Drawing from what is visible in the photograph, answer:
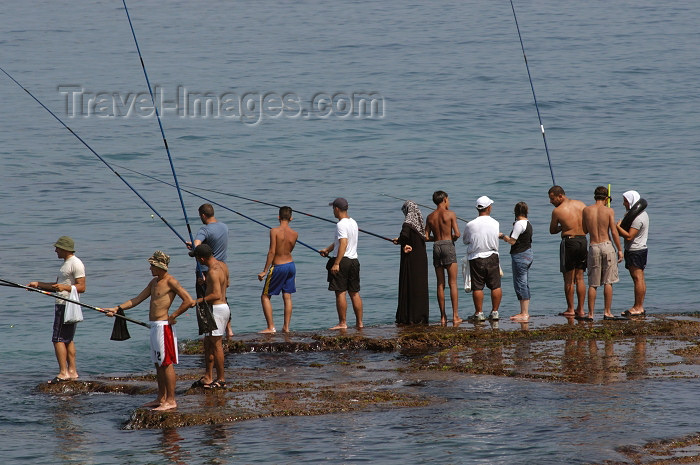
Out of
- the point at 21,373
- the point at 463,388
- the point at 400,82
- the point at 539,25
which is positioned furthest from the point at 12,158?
the point at 539,25

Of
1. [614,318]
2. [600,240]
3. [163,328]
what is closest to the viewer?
[163,328]

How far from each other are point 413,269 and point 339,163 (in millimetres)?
15139

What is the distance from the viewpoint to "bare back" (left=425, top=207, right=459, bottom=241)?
36.3 ft

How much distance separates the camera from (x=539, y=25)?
4684 centimetres

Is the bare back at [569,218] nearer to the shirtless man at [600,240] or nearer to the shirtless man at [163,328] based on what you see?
the shirtless man at [600,240]

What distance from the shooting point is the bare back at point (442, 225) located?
1108cm

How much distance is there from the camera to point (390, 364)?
965 cm

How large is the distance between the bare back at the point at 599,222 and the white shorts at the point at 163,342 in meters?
5.14

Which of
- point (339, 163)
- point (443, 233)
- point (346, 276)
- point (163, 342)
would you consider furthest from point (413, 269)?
point (339, 163)

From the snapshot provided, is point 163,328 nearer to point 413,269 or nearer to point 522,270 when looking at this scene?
point 413,269

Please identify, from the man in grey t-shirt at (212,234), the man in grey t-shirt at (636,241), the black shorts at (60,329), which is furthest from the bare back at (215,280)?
the man in grey t-shirt at (636,241)

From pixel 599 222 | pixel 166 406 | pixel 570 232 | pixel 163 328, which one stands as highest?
pixel 599 222

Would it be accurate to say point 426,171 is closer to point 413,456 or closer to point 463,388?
point 463,388

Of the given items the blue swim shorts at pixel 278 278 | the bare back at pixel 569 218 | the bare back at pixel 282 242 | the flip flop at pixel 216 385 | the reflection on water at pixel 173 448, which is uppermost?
the bare back at pixel 569 218
